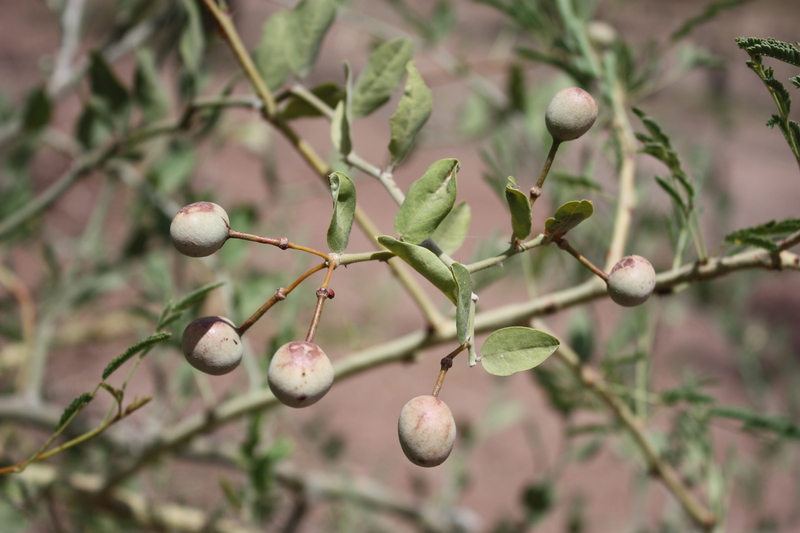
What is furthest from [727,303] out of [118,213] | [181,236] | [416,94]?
[118,213]

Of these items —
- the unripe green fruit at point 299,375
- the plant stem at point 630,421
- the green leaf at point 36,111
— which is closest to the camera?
the unripe green fruit at point 299,375

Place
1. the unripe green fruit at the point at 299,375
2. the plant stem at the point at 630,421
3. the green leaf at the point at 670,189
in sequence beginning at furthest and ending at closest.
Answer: the plant stem at the point at 630,421
the green leaf at the point at 670,189
the unripe green fruit at the point at 299,375

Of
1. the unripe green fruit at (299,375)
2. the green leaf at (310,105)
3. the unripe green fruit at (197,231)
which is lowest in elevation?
the unripe green fruit at (299,375)

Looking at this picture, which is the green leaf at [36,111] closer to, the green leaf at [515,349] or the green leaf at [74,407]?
→ the green leaf at [74,407]

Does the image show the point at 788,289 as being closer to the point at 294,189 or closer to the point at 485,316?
the point at 294,189

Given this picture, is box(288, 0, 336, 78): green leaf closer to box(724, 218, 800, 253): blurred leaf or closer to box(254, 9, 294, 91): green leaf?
box(254, 9, 294, 91): green leaf

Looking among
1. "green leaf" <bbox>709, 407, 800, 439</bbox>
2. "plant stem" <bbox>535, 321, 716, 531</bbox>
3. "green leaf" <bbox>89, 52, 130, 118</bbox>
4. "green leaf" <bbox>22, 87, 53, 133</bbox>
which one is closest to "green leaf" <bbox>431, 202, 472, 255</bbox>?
"plant stem" <bbox>535, 321, 716, 531</bbox>

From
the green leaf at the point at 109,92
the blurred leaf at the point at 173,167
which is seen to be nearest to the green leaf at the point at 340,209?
the green leaf at the point at 109,92
